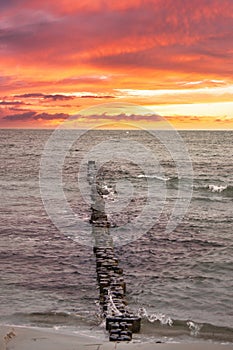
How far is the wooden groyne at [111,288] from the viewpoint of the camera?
507 inches

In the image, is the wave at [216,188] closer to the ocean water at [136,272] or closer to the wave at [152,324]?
the ocean water at [136,272]

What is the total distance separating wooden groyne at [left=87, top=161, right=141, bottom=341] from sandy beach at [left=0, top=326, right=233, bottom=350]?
0.86m

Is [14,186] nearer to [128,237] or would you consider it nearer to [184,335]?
[128,237]

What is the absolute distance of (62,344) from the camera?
1130 centimetres

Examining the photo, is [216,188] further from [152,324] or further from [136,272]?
[152,324]

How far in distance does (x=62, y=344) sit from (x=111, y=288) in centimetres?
503

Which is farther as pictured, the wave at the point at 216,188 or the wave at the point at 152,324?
the wave at the point at 216,188

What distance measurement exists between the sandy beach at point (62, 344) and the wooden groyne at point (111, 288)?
857mm

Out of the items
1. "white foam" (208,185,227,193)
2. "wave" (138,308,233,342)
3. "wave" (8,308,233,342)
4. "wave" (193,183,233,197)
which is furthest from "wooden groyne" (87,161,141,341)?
"white foam" (208,185,227,193)

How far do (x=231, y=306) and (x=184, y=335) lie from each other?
9.48 ft

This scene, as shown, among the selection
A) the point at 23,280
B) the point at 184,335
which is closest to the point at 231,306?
the point at 184,335

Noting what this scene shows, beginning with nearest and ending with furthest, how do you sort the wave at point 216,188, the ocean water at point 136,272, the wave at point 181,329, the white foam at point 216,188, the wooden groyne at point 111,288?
the wooden groyne at point 111,288 → the wave at point 181,329 → the ocean water at point 136,272 → the wave at point 216,188 → the white foam at point 216,188

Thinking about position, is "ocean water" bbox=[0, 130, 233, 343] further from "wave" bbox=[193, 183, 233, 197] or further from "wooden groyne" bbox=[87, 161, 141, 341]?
"wave" bbox=[193, 183, 233, 197]

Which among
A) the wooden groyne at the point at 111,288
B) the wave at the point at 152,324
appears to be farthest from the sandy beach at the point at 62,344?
the wave at the point at 152,324
